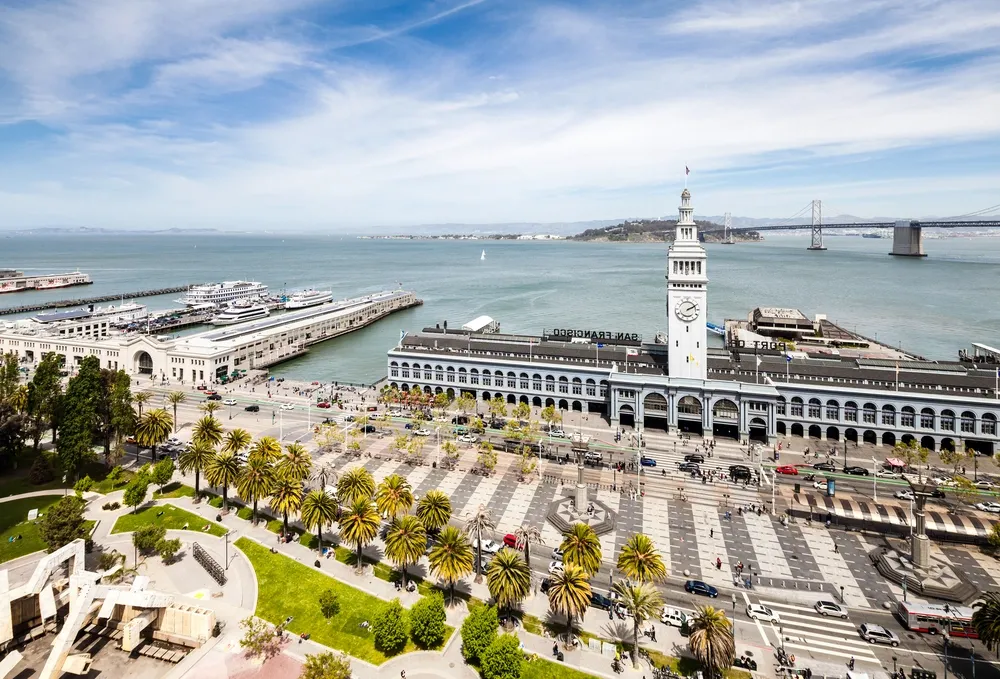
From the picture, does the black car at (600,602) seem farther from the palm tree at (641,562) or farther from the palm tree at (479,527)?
the palm tree at (479,527)

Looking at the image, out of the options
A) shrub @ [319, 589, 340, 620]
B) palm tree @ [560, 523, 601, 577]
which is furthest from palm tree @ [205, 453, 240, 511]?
palm tree @ [560, 523, 601, 577]

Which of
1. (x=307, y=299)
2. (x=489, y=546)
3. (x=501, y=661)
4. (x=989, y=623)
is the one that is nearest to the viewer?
(x=501, y=661)

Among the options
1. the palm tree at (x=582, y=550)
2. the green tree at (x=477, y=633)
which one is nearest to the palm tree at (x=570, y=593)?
the palm tree at (x=582, y=550)

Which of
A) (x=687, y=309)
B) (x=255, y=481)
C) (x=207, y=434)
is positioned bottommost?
(x=255, y=481)

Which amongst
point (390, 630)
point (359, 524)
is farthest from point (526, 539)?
point (359, 524)

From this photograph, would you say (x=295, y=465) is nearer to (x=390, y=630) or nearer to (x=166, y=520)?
→ (x=166, y=520)

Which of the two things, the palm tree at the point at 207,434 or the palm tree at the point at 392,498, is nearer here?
the palm tree at the point at 392,498

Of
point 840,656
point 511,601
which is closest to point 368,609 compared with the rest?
point 511,601
